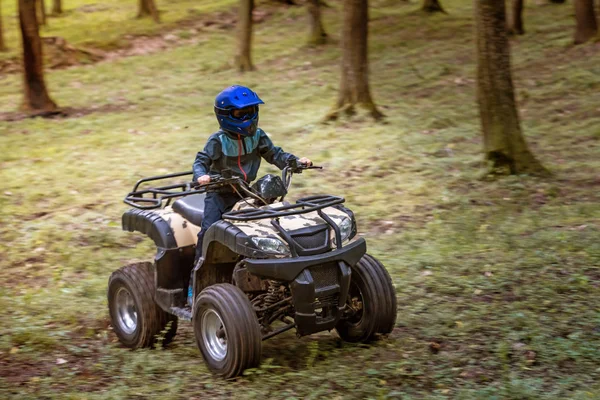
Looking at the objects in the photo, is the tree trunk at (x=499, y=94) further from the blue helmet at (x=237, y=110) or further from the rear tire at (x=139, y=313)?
the rear tire at (x=139, y=313)

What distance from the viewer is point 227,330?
5793 millimetres

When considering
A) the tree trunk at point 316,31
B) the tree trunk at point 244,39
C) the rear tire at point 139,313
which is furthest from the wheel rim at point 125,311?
the tree trunk at point 316,31

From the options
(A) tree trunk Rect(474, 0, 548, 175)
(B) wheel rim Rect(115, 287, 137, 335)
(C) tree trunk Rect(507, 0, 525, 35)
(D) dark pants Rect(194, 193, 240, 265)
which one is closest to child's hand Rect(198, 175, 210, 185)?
(D) dark pants Rect(194, 193, 240, 265)

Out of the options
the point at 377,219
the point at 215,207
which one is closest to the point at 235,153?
the point at 215,207

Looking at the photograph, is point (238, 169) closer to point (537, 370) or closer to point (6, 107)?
point (537, 370)

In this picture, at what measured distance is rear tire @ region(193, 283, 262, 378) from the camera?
5.75m

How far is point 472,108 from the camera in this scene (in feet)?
55.0

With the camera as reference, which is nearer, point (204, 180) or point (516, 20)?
point (204, 180)

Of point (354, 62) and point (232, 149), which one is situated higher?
point (232, 149)

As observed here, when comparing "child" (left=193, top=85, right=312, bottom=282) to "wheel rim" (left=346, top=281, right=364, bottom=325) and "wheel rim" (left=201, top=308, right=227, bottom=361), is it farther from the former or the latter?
"wheel rim" (left=346, top=281, right=364, bottom=325)

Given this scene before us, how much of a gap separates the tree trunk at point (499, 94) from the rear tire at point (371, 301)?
5.81 m

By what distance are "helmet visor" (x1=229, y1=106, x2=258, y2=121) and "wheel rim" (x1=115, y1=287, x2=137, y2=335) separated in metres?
2.02

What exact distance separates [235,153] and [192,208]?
646 millimetres

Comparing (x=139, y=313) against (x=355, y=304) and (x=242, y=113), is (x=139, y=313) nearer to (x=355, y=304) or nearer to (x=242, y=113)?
(x=355, y=304)
